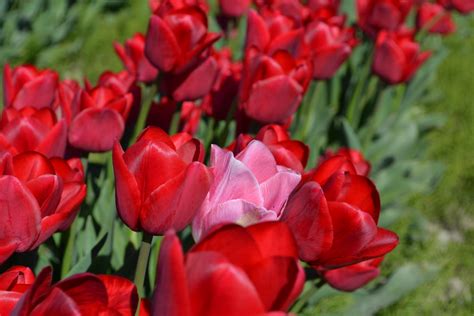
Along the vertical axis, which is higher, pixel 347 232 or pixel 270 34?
pixel 347 232

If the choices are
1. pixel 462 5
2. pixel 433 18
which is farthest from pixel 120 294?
pixel 462 5

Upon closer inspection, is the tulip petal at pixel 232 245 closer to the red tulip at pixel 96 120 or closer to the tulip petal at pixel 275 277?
the tulip petal at pixel 275 277

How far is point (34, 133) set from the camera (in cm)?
100

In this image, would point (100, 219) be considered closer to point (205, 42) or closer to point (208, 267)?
point (205, 42)

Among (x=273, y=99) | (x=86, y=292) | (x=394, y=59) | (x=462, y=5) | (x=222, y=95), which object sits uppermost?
(x=86, y=292)

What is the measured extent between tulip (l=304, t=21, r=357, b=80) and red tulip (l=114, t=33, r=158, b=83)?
1.19ft

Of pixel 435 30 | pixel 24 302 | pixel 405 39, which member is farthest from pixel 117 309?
pixel 435 30

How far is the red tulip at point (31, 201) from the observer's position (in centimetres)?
76

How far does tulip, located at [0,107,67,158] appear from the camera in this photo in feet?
3.23

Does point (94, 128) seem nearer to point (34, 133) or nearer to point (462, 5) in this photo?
point (34, 133)

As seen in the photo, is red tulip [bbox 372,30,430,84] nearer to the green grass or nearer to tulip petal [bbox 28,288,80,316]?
the green grass

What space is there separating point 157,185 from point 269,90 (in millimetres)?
540

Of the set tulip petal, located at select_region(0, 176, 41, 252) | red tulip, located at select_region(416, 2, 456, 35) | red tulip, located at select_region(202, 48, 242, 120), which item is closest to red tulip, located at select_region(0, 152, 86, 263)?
tulip petal, located at select_region(0, 176, 41, 252)

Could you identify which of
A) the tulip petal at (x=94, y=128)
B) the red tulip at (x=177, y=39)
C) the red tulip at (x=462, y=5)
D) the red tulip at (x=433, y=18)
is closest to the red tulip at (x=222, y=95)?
the red tulip at (x=177, y=39)
